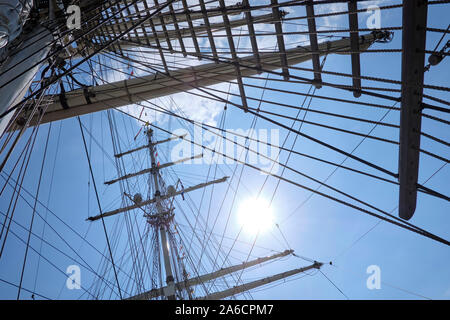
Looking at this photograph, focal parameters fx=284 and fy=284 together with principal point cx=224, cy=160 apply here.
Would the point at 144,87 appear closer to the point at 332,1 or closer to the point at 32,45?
the point at 32,45

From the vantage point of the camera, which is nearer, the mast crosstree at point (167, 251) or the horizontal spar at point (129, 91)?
the horizontal spar at point (129, 91)

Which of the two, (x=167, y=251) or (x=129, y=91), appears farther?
(x=167, y=251)

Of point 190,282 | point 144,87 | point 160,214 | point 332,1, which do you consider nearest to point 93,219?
point 160,214

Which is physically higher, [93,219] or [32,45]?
[93,219]

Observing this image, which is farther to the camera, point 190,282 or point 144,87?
point 190,282

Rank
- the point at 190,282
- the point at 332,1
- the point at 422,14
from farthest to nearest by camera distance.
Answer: the point at 190,282
the point at 332,1
the point at 422,14

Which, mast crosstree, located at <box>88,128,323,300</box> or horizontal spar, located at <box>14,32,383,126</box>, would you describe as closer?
horizontal spar, located at <box>14,32,383,126</box>
